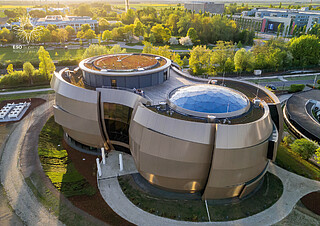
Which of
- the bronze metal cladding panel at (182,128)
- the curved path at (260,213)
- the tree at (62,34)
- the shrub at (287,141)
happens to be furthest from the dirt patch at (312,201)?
the tree at (62,34)

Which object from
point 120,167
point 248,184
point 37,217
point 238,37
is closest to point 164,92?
point 120,167

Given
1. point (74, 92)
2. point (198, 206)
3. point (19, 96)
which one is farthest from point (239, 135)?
point (19, 96)

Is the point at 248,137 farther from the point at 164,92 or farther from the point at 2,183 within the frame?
the point at 2,183

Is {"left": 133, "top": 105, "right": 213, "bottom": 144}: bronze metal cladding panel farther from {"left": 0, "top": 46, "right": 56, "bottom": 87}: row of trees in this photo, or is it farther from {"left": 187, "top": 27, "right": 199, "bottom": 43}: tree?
{"left": 187, "top": 27, "right": 199, "bottom": 43}: tree

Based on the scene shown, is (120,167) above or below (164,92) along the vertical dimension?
below

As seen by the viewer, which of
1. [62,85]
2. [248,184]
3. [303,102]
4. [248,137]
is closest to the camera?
[248,137]

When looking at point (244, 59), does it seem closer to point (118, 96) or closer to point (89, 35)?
point (118, 96)

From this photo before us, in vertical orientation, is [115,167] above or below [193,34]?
below

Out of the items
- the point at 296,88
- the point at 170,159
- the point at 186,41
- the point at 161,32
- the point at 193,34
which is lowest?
the point at 296,88
